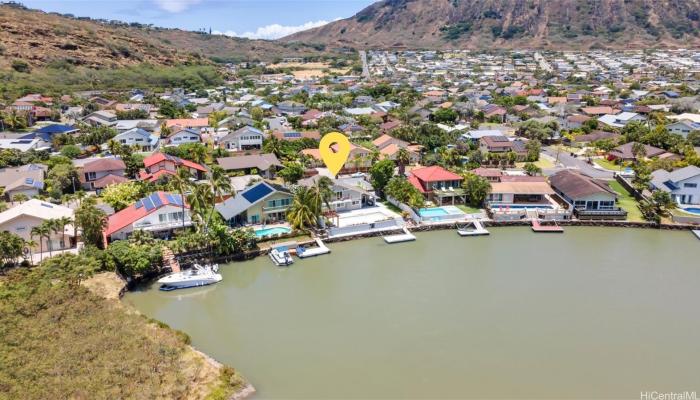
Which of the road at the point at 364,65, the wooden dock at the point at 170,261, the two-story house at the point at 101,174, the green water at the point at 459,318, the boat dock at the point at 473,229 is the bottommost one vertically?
the green water at the point at 459,318

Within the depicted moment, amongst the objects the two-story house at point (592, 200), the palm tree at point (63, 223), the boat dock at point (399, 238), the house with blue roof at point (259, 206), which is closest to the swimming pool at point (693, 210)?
the two-story house at point (592, 200)

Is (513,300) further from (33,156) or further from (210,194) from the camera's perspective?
(33,156)

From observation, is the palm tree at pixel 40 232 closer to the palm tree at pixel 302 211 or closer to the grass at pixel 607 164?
the palm tree at pixel 302 211

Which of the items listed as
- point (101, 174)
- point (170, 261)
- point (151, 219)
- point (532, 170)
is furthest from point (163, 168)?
point (532, 170)

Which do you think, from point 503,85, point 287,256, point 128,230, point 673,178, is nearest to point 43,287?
point 128,230

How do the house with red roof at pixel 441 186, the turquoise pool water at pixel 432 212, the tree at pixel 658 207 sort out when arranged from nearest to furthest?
the tree at pixel 658 207
the turquoise pool water at pixel 432 212
the house with red roof at pixel 441 186

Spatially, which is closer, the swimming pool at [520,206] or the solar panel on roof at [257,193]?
the solar panel on roof at [257,193]
